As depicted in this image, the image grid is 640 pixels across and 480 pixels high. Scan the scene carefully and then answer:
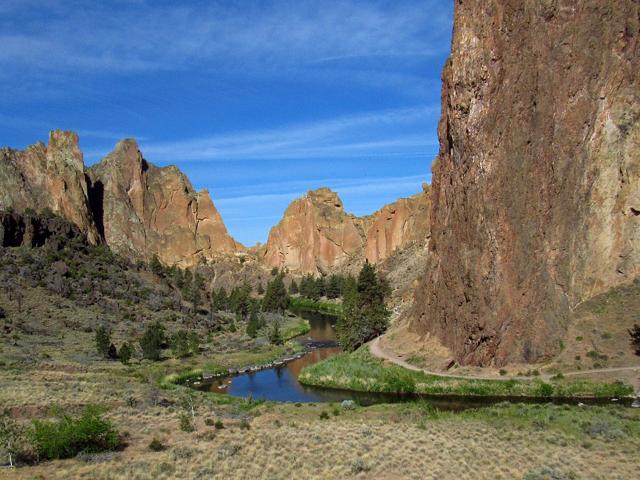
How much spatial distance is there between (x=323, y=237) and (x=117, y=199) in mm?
62782

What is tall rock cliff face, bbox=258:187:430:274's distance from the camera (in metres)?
163

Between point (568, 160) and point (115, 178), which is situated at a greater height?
point (115, 178)

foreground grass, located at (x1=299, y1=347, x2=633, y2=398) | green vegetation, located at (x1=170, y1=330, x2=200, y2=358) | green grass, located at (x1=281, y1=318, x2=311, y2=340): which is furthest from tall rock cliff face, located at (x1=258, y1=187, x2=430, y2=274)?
foreground grass, located at (x1=299, y1=347, x2=633, y2=398)

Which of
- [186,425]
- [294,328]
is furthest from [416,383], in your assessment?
→ [294,328]

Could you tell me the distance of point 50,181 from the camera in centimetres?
14000

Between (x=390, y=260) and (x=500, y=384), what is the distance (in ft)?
326

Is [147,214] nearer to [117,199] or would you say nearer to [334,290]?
[117,199]

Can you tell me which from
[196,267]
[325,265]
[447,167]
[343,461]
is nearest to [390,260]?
[325,265]

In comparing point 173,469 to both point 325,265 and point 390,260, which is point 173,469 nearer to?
point 390,260

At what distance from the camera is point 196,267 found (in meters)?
182

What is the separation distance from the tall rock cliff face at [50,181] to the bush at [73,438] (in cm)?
11760

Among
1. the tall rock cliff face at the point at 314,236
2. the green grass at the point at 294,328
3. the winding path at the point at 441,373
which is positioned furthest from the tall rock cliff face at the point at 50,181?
the winding path at the point at 441,373

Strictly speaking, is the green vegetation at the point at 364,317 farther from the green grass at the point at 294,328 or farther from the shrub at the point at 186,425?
the shrub at the point at 186,425

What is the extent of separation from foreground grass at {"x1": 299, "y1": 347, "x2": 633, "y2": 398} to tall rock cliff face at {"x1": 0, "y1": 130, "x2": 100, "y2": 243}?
335 ft
